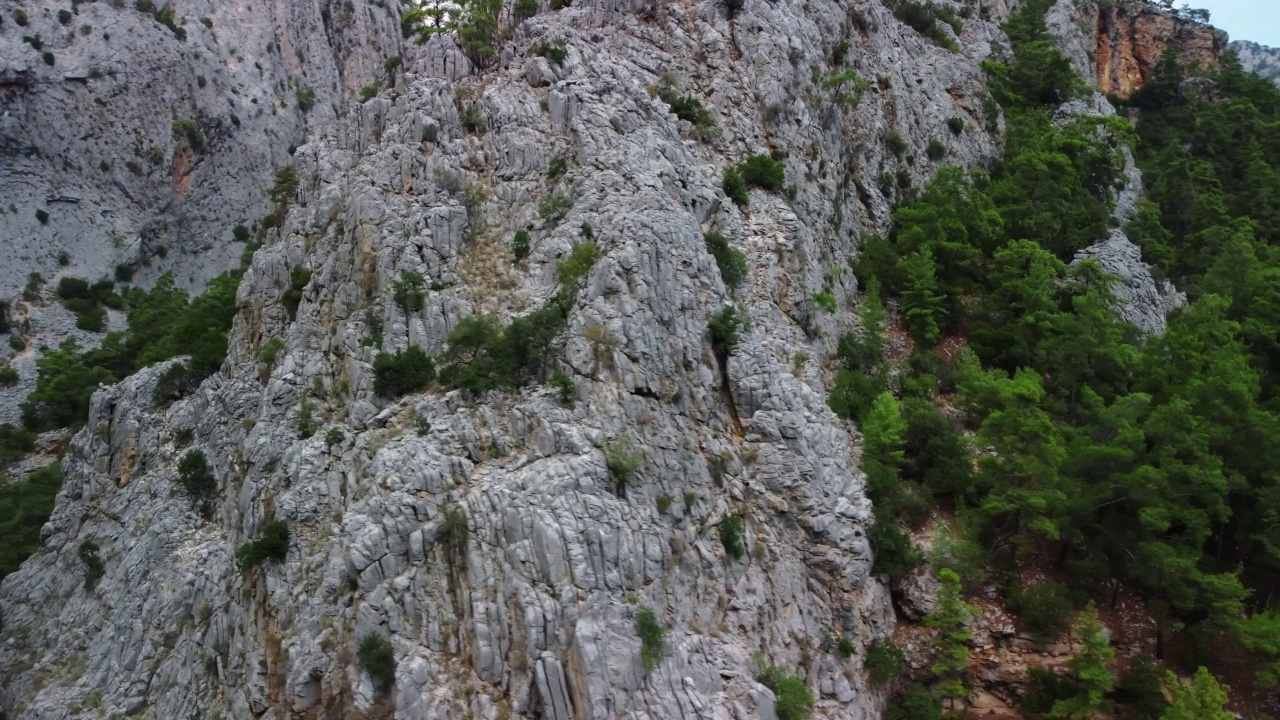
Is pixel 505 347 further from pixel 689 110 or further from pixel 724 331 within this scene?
pixel 689 110

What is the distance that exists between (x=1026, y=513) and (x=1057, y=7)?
164 ft

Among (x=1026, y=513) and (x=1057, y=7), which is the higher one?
(x=1057, y=7)

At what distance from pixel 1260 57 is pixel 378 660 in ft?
581

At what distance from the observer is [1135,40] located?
7156 centimetres

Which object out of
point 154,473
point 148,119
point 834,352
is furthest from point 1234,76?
point 148,119

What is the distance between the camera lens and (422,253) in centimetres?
2823

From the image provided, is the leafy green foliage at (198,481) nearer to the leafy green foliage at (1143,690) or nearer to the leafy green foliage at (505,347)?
the leafy green foliage at (505,347)

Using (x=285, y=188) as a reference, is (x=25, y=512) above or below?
below

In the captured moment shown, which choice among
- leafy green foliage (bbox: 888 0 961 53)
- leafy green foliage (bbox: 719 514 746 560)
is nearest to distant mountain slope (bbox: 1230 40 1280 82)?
leafy green foliage (bbox: 888 0 961 53)

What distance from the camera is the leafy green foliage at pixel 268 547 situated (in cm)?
A: 2422

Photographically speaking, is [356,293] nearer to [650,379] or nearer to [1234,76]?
[650,379]

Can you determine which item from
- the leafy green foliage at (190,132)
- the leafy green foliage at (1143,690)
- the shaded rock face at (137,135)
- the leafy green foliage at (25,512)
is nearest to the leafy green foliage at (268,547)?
the leafy green foliage at (25,512)

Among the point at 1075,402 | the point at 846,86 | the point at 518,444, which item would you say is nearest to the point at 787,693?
the point at 518,444

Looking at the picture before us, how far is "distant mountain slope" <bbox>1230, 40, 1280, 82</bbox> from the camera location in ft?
471
